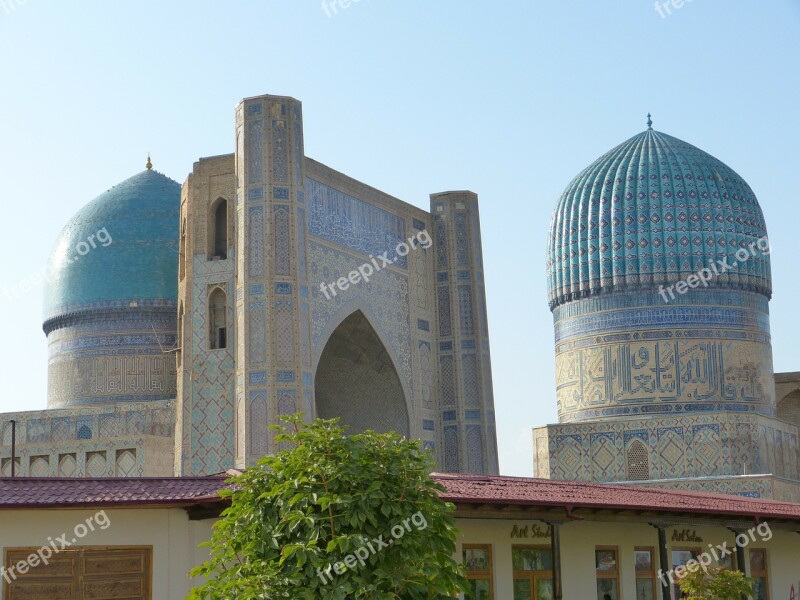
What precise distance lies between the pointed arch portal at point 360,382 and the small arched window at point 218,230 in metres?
2.33

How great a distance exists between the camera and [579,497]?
13953mm

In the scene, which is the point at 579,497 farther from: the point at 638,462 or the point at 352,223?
the point at 638,462

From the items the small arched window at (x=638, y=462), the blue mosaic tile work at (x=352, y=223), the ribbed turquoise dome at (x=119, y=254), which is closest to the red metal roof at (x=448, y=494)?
the blue mosaic tile work at (x=352, y=223)

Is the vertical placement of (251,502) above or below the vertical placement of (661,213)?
below

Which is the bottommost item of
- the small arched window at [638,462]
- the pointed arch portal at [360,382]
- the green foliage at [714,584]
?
the green foliage at [714,584]

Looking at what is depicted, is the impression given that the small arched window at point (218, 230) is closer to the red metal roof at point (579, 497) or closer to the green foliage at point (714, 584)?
the red metal roof at point (579, 497)

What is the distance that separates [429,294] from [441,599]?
14.2m

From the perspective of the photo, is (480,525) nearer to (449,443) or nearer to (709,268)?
(449,443)

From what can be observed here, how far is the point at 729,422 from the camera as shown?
26.1 m

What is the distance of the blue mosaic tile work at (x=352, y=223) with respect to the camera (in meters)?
21.3

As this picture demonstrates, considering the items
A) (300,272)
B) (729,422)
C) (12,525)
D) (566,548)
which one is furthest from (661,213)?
(12,525)

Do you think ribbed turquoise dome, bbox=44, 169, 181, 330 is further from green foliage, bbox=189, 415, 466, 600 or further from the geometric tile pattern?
green foliage, bbox=189, 415, 466, 600

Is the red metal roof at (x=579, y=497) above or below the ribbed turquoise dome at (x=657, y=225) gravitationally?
below

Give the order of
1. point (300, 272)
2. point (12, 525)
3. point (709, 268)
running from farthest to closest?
1. point (709, 268)
2. point (300, 272)
3. point (12, 525)
